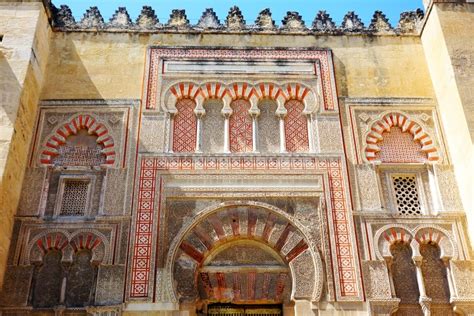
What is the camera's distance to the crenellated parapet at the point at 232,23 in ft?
26.9

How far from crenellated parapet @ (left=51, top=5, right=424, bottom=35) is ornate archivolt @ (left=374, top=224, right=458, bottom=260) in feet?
10.4

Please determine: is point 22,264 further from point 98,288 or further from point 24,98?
point 24,98

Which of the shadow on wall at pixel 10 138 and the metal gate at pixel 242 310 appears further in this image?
the metal gate at pixel 242 310

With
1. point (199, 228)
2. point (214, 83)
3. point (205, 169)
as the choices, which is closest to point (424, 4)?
point (214, 83)

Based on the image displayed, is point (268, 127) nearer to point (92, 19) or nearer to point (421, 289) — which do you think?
point (421, 289)

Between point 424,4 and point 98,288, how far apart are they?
6036mm

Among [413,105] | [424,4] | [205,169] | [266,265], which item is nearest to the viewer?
[266,265]

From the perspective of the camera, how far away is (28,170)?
695cm

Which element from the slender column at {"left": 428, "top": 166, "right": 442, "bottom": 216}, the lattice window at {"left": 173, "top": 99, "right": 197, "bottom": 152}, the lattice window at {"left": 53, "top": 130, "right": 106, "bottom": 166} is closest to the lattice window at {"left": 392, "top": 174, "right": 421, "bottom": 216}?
the slender column at {"left": 428, "top": 166, "right": 442, "bottom": 216}

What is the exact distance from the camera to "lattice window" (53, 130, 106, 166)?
23.5ft

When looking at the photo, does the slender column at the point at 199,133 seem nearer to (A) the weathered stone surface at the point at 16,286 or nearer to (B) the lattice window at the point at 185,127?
(B) the lattice window at the point at 185,127

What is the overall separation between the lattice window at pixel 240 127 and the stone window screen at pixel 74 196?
1.91m

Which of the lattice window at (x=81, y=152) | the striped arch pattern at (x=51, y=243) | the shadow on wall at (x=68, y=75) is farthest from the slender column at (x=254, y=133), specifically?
the striped arch pattern at (x=51, y=243)

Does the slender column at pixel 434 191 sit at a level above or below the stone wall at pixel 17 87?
below
